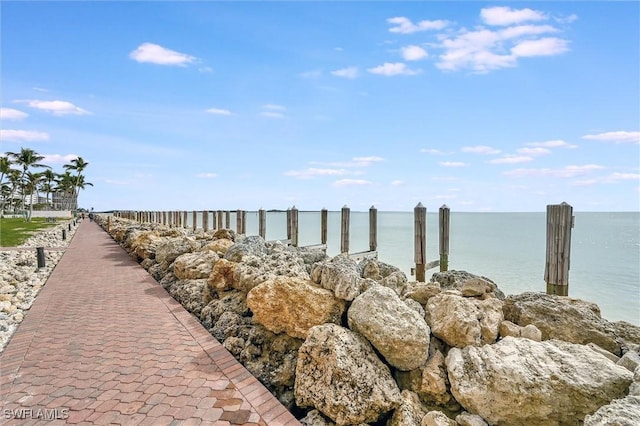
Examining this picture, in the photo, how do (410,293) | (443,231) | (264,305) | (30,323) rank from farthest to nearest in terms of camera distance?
1. (443,231)
2. (30,323)
3. (410,293)
4. (264,305)

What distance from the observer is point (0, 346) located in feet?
15.9

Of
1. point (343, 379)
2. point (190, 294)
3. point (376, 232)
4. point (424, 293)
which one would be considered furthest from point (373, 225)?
point (343, 379)

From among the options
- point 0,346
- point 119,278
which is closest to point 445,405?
point 0,346

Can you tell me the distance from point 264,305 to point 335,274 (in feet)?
3.23

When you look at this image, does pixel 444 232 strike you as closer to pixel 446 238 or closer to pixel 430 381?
pixel 446 238

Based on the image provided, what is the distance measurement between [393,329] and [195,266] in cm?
480

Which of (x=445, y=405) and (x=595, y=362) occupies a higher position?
(x=595, y=362)

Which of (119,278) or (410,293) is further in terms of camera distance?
(119,278)

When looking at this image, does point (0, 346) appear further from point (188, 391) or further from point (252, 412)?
point (252, 412)

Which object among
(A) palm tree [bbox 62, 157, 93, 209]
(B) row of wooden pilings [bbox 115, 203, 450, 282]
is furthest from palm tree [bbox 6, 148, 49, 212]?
(B) row of wooden pilings [bbox 115, 203, 450, 282]

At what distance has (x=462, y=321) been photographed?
3936 millimetres

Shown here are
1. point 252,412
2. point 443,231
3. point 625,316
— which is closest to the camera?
point 252,412

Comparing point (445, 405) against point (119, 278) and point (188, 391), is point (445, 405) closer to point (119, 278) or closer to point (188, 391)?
point (188, 391)

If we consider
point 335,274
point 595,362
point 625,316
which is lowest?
point 625,316
